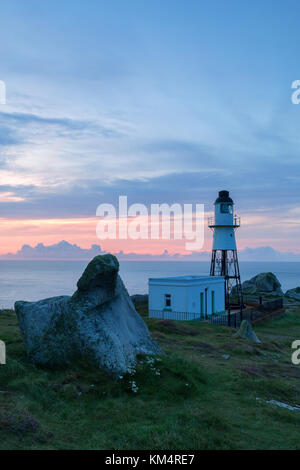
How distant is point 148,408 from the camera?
10.3 m

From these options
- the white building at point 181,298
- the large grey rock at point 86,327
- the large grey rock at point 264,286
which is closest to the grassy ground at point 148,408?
the large grey rock at point 86,327

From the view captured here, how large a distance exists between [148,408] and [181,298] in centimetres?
2476

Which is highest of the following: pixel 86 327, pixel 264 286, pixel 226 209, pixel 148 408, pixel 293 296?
pixel 226 209

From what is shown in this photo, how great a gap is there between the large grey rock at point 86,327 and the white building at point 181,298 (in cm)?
2090

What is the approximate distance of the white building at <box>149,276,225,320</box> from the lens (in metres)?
34.8

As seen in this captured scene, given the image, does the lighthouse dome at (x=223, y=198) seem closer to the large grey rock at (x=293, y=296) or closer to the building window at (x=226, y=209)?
the building window at (x=226, y=209)

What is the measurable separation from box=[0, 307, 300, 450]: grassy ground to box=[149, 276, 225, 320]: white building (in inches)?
742

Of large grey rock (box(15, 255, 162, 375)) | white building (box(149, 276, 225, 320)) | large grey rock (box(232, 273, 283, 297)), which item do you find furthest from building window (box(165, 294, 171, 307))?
large grey rock (box(232, 273, 283, 297))

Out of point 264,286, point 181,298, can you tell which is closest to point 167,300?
point 181,298

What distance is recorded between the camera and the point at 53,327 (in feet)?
41.4

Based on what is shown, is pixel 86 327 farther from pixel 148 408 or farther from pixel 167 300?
pixel 167 300

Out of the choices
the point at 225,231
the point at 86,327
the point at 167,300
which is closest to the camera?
the point at 86,327

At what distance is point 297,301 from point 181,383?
2133 inches
